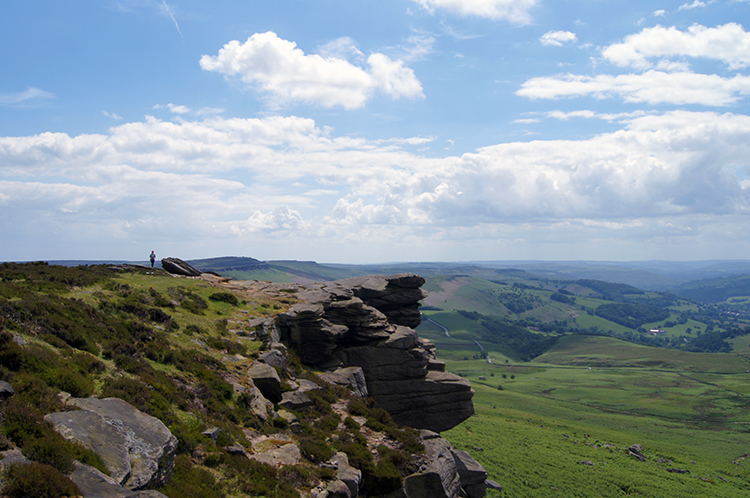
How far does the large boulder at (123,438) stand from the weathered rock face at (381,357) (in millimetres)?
28099

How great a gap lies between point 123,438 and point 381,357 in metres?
34.8

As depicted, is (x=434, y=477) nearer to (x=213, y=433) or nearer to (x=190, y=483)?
(x=213, y=433)

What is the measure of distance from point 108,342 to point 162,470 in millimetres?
13168

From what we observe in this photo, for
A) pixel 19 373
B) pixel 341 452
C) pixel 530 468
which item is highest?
pixel 19 373

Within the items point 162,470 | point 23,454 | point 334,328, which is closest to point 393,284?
point 334,328

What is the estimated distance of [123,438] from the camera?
52.4ft

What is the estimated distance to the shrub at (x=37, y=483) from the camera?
36.0ft

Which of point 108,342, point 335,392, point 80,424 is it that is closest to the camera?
point 80,424

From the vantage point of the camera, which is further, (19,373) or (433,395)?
(433,395)

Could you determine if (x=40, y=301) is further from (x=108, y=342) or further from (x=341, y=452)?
(x=341, y=452)

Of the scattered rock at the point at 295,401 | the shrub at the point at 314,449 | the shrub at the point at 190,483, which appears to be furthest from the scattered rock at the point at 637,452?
the shrub at the point at 190,483

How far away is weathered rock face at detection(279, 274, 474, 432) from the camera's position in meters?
46.2

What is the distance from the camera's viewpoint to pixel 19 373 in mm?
17078

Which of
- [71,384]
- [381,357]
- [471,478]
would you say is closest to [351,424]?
[381,357]
